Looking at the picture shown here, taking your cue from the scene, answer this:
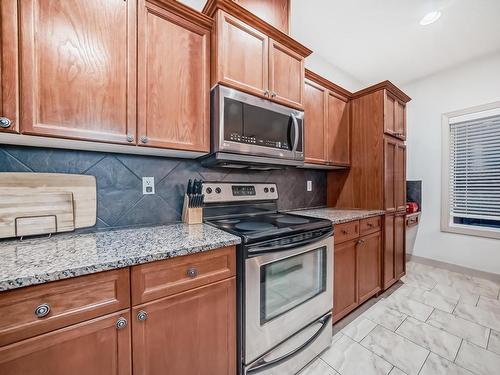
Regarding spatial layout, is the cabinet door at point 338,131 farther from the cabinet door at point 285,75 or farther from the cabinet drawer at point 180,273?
the cabinet drawer at point 180,273

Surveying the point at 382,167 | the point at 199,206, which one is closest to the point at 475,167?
the point at 382,167

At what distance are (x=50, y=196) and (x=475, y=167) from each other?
4.28m

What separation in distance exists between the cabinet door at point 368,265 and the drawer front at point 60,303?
6.13ft

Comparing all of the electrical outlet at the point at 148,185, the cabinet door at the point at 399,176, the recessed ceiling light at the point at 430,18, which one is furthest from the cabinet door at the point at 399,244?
the electrical outlet at the point at 148,185

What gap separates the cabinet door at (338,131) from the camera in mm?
2264

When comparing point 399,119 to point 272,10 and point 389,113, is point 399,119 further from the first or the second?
point 272,10

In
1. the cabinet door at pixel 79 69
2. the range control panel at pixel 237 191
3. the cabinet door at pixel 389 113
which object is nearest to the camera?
the cabinet door at pixel 79 69

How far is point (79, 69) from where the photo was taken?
1.01 m

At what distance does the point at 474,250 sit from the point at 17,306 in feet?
13.6

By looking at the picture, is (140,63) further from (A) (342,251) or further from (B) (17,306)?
(A) (342,251)

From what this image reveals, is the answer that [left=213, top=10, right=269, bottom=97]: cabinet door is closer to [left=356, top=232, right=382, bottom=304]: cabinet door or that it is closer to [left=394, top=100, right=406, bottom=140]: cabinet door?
[left=356, top=232, right=382, bottom=304]: cabinet door

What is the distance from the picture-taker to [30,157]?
1.12 meters

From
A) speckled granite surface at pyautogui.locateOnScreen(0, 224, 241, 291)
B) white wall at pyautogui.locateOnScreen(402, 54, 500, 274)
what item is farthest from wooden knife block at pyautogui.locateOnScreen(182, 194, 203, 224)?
white wall at pyautogui.locateOnScreen(402, 54, 500, 274)

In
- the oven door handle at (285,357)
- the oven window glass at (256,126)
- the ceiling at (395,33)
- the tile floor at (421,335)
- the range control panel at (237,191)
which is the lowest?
the tile floor at (421,335)
